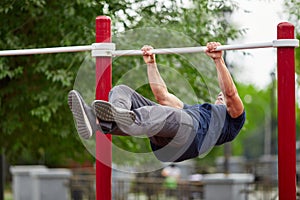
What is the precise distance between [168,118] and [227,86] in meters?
0.52

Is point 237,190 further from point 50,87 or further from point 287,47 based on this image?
point 287,47

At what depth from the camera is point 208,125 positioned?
6312 mm

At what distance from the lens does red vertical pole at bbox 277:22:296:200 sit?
6051mm

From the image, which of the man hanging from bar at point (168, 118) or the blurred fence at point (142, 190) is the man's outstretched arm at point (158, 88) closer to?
the man hanging from bar at point (168, 118)

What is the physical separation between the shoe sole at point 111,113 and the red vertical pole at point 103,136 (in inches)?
32.1

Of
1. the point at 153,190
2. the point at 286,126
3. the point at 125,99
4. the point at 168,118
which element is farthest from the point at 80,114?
the point at 153,190

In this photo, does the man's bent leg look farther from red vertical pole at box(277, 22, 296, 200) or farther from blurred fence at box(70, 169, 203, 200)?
blurred fence at box(70, 169, 203, 200)

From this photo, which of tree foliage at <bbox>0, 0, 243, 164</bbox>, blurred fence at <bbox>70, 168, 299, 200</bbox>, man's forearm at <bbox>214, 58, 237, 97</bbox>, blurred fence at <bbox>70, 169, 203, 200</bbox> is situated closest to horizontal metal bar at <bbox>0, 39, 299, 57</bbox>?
man's forearm at <bbox>214, 58, 237, 97</bbox>

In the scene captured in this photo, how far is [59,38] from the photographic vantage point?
961cm

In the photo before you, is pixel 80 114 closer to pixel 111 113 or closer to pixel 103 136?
pixel 111 113

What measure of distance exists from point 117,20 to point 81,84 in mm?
839

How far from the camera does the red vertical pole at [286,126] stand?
605 cm

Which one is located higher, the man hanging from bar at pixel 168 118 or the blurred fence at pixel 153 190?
the man hanging from bar at pixel 168 118

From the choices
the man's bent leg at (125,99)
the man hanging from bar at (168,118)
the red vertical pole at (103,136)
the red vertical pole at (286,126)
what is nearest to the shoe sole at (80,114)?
the man hanging from bar at (168,118)
